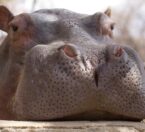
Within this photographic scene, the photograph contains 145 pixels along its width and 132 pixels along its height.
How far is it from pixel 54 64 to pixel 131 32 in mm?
16471

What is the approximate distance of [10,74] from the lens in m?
3.05

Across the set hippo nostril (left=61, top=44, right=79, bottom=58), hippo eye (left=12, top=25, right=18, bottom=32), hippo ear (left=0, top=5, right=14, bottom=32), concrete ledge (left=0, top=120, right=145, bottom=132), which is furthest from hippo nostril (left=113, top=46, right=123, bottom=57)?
hippo ear (left=0, top=5, right=14, bottom=32)

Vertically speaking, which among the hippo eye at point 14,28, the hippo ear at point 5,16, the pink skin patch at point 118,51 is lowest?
the hippo ear at point 5,16

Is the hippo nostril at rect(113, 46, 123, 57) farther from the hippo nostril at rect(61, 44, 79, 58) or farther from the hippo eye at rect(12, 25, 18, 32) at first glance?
the hippo eye at rect(12, 25, 18, 32)

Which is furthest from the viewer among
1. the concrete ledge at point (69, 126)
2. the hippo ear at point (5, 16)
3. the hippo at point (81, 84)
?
the hippo ear at point (5, 16)

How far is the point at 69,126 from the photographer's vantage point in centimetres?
214

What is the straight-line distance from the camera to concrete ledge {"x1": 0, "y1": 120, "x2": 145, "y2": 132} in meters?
2.09

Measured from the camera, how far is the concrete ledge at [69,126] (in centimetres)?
209

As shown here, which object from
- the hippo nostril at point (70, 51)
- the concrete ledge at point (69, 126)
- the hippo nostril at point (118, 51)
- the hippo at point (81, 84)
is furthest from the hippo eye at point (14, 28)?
the concrete ledge at point (69, 126)

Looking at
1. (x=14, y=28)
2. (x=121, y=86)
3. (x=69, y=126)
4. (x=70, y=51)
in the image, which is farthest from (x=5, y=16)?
(x=69, y=126)

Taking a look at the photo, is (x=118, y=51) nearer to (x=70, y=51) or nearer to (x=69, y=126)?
(x=70, y=51)

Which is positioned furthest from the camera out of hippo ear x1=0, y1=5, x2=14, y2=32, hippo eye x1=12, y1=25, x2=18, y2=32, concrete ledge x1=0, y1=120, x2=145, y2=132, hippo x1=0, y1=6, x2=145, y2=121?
hippo ear x1=0, y1=5, x2=14, y2=32

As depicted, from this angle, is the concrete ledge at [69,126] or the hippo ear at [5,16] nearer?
the concrete ledge at [69,126]

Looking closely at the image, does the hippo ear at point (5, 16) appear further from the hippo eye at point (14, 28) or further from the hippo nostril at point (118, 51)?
the hippo nostril at point (118, 51)
